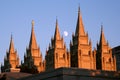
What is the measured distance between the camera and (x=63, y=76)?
4984 centimetres

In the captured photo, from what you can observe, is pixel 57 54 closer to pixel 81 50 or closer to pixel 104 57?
pixel 81 50

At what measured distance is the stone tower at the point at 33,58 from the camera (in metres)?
106

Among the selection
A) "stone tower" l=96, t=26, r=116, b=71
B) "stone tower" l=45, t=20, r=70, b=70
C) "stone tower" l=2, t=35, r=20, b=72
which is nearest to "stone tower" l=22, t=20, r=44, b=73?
"stone tower" l=2, t=35, r=20, b=72

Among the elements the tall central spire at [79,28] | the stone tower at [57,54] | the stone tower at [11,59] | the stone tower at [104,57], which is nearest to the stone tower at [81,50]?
the tall central spire at [79,28]

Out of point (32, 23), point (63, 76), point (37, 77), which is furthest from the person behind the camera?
point (32, 23)

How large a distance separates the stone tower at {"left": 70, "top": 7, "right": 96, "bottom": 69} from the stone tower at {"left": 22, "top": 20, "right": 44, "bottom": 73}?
12.8 metres

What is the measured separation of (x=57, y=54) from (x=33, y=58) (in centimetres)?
1405

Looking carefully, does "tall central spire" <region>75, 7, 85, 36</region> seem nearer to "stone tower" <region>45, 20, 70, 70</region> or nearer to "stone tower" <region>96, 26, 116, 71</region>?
"stone tower" <region>45, 20, 70, 70</region>

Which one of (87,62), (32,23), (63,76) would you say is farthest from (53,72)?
(32,23)

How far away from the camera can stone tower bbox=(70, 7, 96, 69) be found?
94.2 meters

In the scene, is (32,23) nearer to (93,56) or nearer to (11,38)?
(11,38)

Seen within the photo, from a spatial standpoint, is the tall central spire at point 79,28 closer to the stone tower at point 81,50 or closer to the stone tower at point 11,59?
the stone tower at point 81,50

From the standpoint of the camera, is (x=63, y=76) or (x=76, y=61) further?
(x=76, y=61)

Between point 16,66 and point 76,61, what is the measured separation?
87.3 ft
